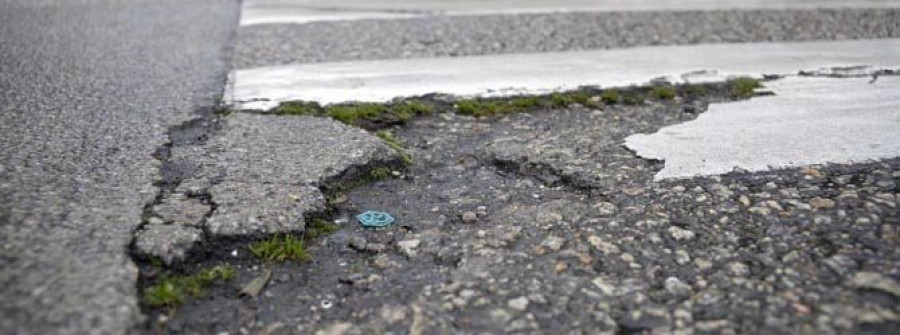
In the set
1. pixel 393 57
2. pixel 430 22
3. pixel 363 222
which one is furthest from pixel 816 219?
pixel 430 22

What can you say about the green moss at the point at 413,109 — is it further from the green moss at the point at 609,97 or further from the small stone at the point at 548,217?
the small stone at the point at 548,217

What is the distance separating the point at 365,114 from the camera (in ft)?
10.5

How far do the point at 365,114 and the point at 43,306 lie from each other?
5.92 ft

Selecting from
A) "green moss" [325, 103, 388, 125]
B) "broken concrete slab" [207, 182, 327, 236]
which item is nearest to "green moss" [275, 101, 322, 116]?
"green moss" [325, 103, 388, 125]

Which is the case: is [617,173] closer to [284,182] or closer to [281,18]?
[284,182]

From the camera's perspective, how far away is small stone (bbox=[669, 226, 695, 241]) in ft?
6.68

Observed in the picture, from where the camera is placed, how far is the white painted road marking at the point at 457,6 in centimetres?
612

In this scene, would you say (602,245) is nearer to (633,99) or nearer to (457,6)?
(633,99)

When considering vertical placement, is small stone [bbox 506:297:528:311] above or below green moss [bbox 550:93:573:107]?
below

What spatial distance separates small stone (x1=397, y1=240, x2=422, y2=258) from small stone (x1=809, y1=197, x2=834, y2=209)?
1.28m

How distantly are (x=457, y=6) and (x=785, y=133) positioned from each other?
4.34 m

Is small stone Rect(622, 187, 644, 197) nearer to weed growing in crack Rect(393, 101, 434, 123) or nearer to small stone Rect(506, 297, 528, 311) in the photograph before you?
small stone Rect(506, 297, 528, 311)

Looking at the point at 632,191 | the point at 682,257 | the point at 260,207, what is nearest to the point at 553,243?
the point at 682,257

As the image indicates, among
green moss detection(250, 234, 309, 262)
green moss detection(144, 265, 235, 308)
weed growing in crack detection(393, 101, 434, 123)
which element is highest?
weed growing in crack detection(393, 101, 434, 123)
